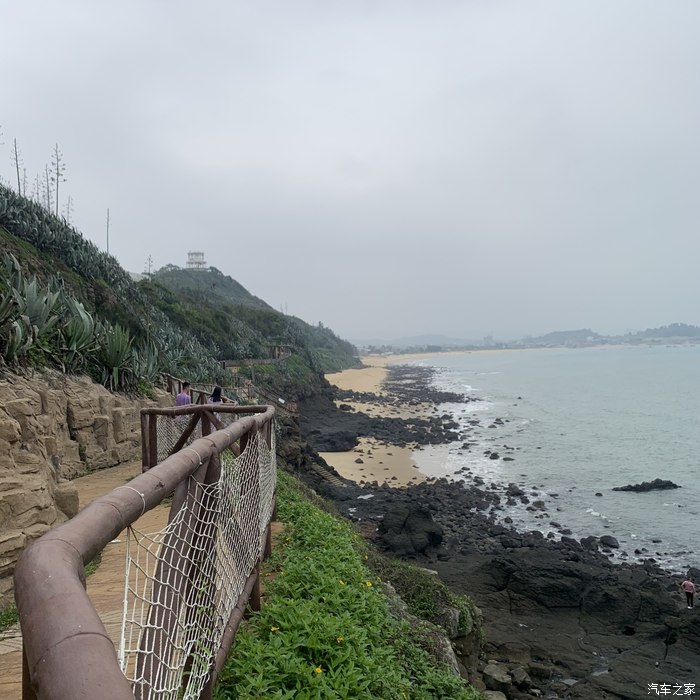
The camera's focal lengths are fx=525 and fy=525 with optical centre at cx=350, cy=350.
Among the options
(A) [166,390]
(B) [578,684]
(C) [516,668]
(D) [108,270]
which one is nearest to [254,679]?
(C) [516,668]

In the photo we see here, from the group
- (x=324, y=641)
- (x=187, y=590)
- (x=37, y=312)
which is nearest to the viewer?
(x=187, y=590)

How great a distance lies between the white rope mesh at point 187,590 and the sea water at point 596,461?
16.5 metres

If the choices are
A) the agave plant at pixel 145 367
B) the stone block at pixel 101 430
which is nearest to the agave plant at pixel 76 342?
the stone block at pixel 101 430

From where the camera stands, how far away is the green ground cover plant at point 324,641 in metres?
3.14

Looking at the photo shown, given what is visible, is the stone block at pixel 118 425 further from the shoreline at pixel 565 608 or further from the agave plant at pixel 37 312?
the shoreline at pixel 565 608

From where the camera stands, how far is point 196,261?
114 metres

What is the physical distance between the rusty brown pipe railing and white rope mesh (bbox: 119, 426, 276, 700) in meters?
0.20

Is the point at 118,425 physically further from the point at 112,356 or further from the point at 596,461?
the point at 596,461

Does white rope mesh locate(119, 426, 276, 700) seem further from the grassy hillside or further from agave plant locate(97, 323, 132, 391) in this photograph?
agave plant locate(97, 323, 132, 391)

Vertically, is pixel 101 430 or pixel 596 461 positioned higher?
pixel 101 430

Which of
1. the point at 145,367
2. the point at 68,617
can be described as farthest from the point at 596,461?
the point at 68,617

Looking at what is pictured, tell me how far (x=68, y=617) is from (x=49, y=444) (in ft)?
20.0

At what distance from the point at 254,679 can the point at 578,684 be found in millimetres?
8694

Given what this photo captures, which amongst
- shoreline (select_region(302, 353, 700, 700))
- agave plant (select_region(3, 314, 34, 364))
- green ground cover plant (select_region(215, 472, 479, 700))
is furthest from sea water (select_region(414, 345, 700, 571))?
agave plant (select_region(3, 314, 34, 364))
